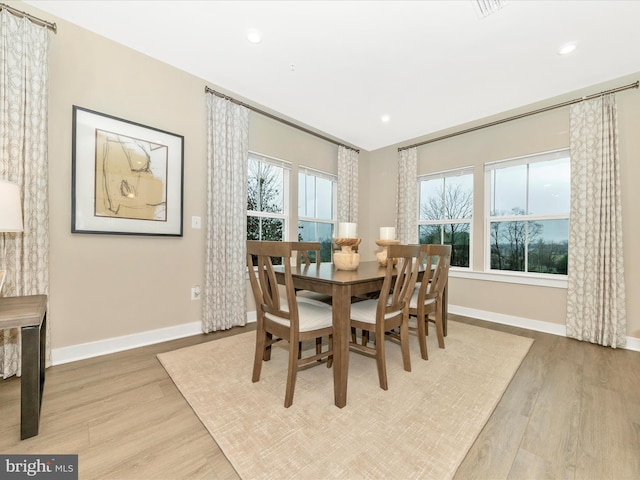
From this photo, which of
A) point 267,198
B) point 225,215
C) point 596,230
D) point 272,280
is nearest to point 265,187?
point 267,198

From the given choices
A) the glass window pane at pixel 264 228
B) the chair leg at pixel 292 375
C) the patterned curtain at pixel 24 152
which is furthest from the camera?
the glass window pane at pixel 264 228

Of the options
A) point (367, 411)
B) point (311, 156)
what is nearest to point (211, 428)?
point (367, 411)

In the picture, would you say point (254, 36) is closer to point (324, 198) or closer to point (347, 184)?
point (324, 198)

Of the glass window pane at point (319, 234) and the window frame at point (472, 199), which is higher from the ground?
the window frame at point (472, 199)

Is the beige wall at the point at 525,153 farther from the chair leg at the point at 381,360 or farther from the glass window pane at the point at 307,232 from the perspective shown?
the chair leg at the point at 381,360

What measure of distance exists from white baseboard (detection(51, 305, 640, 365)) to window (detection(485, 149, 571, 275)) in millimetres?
621

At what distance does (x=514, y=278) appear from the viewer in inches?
129

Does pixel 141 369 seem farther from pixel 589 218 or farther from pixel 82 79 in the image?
pixel 589 218

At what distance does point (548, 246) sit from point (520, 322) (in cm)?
95

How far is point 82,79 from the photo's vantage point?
84.4 inches

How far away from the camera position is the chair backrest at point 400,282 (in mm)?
1701

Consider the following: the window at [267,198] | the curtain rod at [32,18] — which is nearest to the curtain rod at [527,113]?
the window at [267,198]

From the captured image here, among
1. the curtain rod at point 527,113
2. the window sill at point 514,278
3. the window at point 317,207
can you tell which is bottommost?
the window sill at point 514,278

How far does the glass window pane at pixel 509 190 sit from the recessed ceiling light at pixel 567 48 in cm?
129
